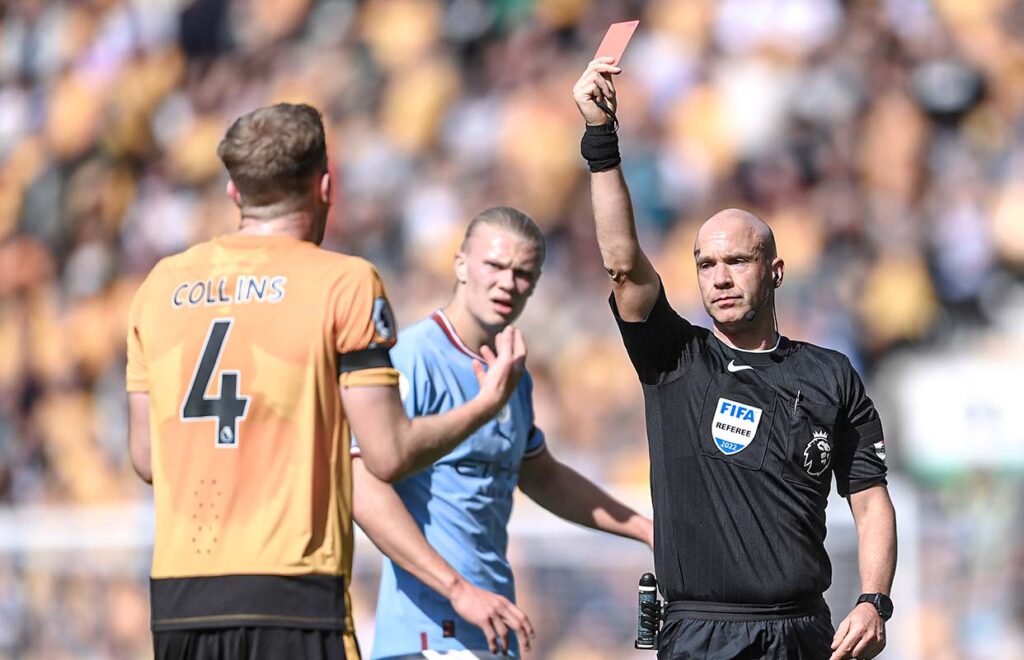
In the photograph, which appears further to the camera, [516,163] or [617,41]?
[516,163]

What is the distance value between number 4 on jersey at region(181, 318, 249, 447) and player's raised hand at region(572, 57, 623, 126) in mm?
1070

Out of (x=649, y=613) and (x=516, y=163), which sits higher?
(x=516, y=163)

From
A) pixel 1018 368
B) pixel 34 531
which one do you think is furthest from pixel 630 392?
pixel 34 531

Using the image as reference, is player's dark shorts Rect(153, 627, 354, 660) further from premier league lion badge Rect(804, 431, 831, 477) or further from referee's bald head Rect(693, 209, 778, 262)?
referee's bald head Rect(693, 209, 778, 262)

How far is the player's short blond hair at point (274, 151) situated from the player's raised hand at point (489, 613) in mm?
1198

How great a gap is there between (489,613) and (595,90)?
137 centimetres

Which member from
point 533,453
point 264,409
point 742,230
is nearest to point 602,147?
point 742,230

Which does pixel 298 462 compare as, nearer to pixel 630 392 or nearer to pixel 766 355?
pixel 766 355

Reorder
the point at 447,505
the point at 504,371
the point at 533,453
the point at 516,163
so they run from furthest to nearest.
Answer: the point at 516,163 < the point at 533,453 < the point at 447,505 < the point at 504,371

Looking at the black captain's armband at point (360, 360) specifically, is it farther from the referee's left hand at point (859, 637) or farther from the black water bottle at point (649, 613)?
the referee's left hand at point (859, 637)

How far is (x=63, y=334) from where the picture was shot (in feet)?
39.2

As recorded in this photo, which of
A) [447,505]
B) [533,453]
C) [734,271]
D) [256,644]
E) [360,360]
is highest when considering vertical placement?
[734,271]

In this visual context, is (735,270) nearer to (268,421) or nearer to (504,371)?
(504,371)

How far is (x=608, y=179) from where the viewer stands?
12.2ft
